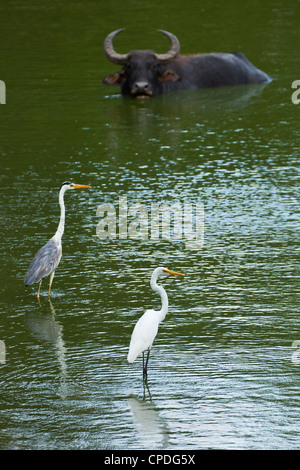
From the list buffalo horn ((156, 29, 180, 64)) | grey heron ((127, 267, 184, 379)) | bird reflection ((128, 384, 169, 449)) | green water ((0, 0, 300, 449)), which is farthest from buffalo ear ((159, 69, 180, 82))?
bird reflection ((128, 384, 169, 449))

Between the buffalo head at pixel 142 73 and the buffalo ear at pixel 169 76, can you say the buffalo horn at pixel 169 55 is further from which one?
the buffalo ear at pixel 169 76

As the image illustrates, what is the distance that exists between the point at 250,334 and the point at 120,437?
1984 millimetres

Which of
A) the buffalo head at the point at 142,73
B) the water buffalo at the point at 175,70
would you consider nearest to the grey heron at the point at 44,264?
the buffalo head at the point at 142,73

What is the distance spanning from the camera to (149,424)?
6410 millimetres

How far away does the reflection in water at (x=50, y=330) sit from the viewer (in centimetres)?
761

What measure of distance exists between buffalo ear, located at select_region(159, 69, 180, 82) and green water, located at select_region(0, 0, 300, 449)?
1.22 feet

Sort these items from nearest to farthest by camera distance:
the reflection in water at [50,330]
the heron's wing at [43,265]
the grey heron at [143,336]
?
the grey heron at [143,336] → the reflection in water at [50,330] → the heron's wing at [43,265]

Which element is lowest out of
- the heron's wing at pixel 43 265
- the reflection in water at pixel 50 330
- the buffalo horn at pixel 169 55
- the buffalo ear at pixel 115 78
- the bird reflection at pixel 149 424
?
the bird reflection at pixel 149 424

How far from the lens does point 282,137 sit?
1427 cm

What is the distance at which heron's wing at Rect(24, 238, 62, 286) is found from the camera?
28.4 ft

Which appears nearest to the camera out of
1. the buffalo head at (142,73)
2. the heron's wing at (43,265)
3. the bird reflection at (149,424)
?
the bird reflection at (149,424)

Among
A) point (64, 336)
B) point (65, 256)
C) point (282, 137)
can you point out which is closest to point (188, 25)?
point (282, 137)

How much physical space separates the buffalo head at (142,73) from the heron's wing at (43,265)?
8683 millimetres

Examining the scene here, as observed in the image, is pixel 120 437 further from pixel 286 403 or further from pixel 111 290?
pixel 111 290
